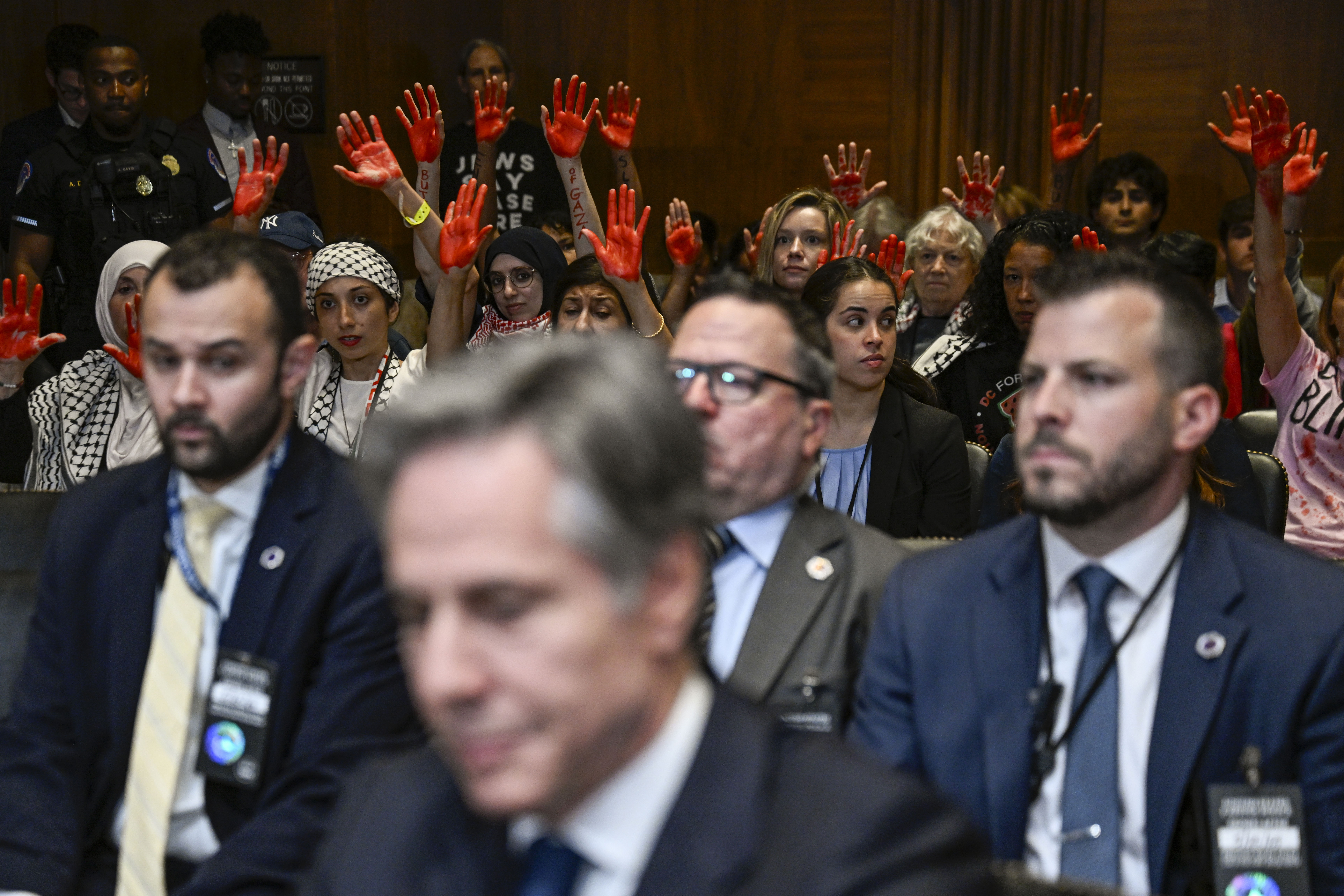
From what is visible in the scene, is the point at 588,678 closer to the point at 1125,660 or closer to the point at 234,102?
the point at 1125,660

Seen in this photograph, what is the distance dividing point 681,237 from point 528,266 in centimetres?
50

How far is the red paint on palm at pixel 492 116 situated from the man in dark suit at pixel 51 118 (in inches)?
69.7

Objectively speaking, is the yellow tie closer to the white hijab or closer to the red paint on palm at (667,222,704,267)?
the white hijab

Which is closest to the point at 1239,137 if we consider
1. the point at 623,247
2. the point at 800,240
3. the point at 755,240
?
the point at 800,240

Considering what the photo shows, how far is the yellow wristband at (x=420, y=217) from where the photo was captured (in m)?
3.99

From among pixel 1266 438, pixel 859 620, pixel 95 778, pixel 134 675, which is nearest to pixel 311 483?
pixel 134 675

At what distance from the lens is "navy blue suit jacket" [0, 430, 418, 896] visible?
173 cm

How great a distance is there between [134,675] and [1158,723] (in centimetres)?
136

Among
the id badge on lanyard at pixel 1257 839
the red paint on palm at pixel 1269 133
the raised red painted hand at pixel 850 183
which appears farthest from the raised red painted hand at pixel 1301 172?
the id badge on lanyard at pixel 1257 839

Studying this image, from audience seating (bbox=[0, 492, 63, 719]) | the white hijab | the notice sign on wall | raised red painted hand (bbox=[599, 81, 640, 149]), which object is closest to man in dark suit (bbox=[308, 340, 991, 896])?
audience seating (bbox=[0, 492, 63, 719])

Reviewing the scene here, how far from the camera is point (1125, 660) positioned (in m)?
1.68

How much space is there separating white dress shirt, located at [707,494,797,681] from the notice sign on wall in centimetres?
535

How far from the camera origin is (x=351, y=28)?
264 inches

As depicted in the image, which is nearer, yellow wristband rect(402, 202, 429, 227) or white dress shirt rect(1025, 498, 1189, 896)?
white dress shirt rect(1025, 498, 1189, 896)
